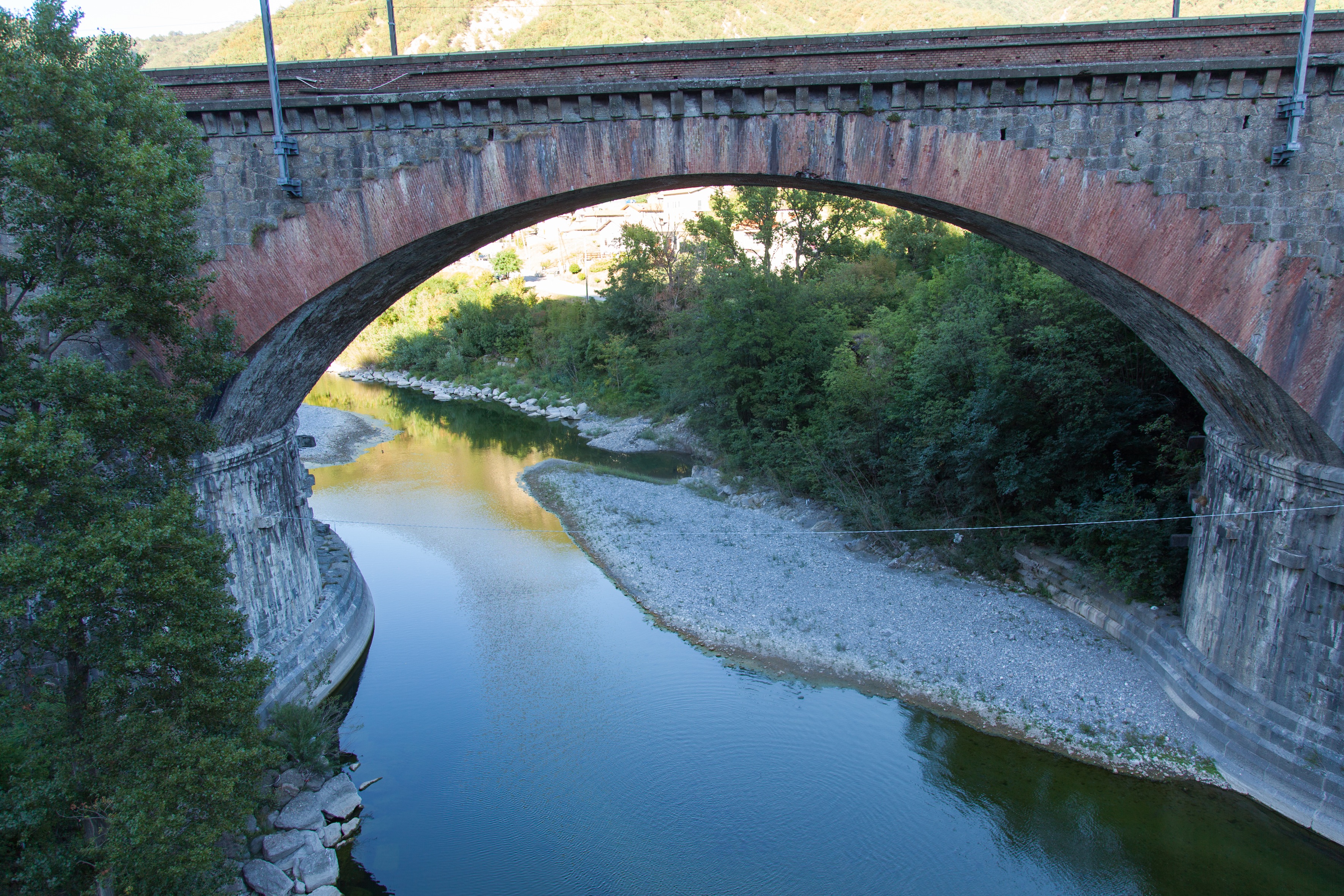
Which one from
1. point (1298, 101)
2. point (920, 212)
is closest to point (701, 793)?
point (920, 212)

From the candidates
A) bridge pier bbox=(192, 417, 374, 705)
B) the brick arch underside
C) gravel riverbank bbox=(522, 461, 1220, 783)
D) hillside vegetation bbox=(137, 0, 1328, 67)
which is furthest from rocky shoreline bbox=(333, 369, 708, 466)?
the brick arch underside

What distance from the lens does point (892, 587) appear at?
12.8 meters

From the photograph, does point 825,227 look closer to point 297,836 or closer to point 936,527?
point 936,527

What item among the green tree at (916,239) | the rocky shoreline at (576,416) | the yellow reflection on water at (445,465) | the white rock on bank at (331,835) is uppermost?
the green tree at (916,239)

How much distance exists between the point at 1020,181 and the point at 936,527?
7785 millimetres

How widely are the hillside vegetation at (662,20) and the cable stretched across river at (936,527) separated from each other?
44.6ft

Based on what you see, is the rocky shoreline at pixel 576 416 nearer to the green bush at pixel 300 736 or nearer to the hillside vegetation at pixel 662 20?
the hillside vegetation at pixel 662 20

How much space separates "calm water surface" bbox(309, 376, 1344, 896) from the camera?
7496mm

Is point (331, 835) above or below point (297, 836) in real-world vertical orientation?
below

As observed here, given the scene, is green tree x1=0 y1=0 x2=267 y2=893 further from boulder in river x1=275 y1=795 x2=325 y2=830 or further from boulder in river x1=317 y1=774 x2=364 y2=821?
boulder in river x1=317 y1=774 x2=364 y2=821

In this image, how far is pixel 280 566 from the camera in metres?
9.69

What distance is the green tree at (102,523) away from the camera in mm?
5125

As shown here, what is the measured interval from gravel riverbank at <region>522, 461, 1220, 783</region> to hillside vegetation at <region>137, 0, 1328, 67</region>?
1485 centimetres

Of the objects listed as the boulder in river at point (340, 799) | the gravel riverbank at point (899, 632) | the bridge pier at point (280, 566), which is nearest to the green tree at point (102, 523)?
the boulder in river at point (340, 799)
